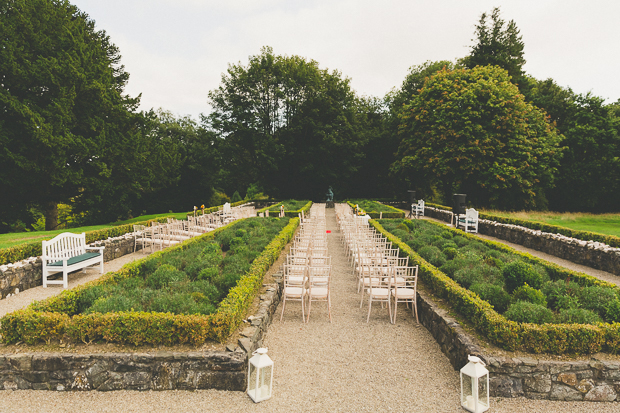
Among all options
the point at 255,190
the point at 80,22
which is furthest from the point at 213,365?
the point at 255,190

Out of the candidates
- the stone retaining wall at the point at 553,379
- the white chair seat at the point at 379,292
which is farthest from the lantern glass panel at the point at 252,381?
the white chair seat at the point at 379,292

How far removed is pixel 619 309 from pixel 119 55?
33.9m

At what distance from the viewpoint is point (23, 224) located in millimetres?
28484

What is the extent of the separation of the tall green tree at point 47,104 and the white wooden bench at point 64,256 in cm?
1103

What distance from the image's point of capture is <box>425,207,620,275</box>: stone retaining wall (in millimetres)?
9398

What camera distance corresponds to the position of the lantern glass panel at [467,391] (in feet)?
11.8

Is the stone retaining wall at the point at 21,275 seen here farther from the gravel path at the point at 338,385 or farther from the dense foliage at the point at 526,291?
the dense foliage at the point at 526,291

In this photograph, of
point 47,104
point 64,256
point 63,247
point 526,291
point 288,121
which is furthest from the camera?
point 288,121

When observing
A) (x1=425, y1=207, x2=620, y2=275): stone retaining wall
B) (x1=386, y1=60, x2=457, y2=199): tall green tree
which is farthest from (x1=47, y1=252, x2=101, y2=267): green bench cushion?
(x1=386, y1=60, x2=457, y2=199): tall green tree

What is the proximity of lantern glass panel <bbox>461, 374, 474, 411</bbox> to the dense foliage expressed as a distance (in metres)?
1.52

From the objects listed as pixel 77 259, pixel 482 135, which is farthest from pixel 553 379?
pixel 482 135

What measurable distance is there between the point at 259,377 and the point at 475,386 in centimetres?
251

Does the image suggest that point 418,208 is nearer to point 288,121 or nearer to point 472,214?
point 472,214

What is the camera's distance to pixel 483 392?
12.2 ft
